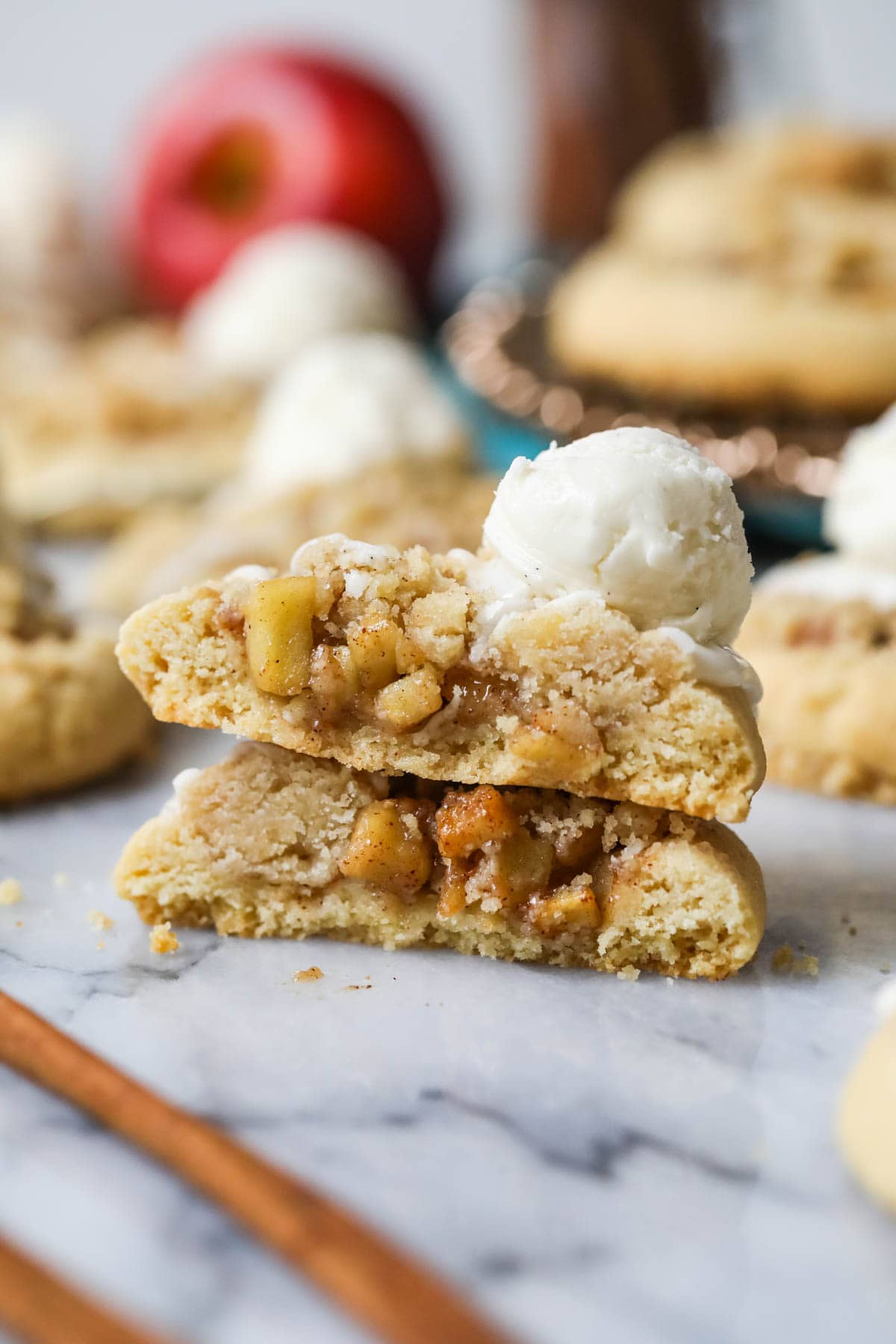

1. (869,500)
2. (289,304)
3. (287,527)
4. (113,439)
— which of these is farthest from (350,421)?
(869,500)

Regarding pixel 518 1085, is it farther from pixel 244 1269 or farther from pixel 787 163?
pixel 787 163

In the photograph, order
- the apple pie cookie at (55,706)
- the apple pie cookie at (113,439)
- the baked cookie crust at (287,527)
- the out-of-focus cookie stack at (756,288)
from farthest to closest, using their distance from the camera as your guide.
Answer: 1. the apple pie cookie at (113,439)
2. the out-of-focus cookie stack at (756,288)
3. the baked cookie crust at (287,527)
4. the apple pie cookie at (55,706)

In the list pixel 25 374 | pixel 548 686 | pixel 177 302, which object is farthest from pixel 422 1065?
pixel 177 302

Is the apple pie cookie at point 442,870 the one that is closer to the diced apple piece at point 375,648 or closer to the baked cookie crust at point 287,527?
the diced apple piece at point 375,648

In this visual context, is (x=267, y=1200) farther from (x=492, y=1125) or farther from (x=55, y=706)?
(x=55, y=706)

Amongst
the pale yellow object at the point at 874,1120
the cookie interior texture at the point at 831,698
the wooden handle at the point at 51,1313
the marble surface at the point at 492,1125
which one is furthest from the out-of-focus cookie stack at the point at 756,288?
the wooden handle at the point at 51,1313

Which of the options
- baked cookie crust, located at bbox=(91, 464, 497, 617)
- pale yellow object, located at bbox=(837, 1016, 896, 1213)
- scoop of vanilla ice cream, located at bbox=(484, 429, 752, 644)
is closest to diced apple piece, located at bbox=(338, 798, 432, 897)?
scoop of vanilla ice cream, located at bbox=(484, 429, 752, 644)
